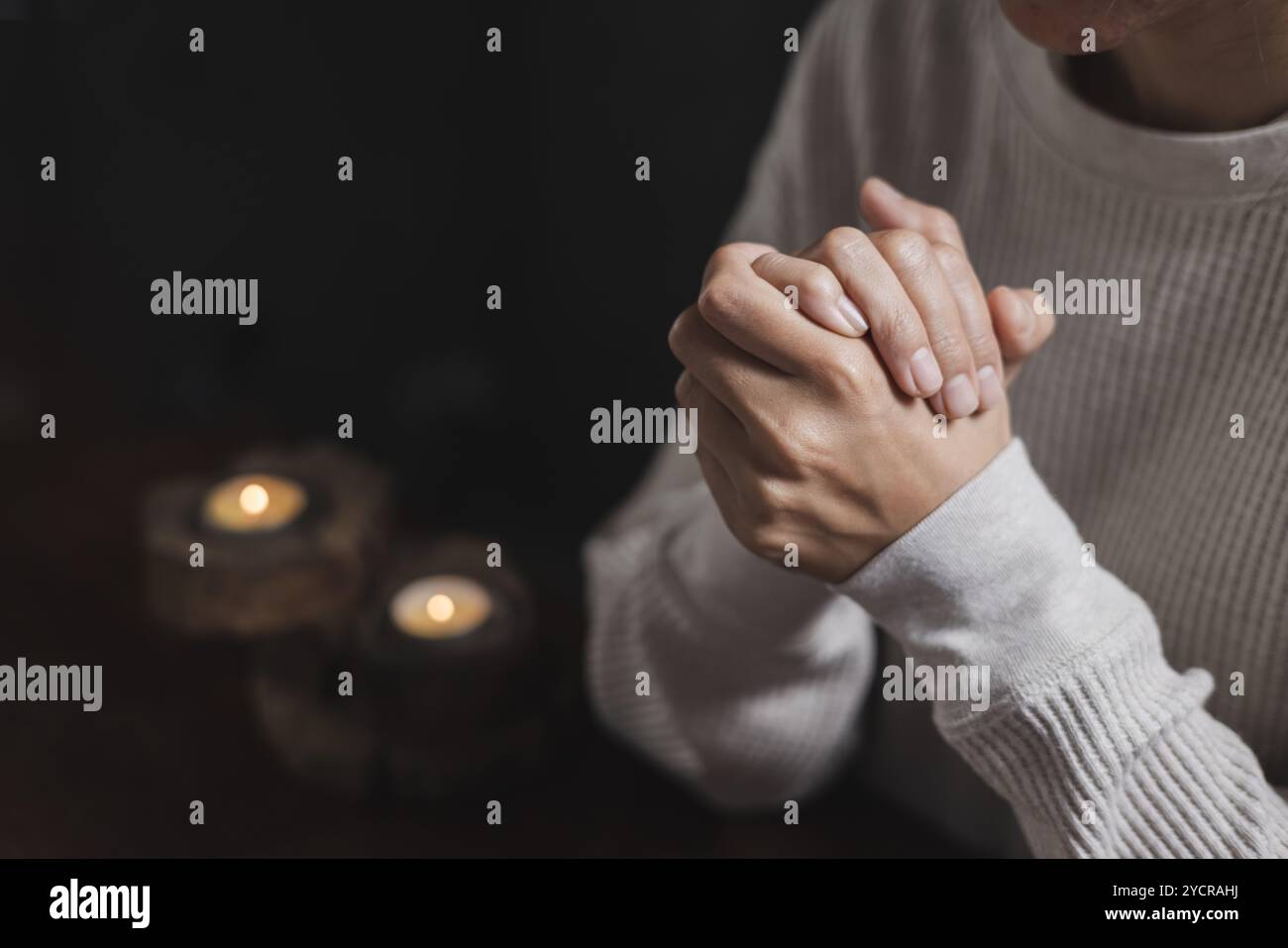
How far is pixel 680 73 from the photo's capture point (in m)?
0.96

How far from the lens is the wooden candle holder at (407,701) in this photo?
69cm

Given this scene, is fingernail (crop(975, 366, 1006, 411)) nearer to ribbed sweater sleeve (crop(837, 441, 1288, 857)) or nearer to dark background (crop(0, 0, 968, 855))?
ribbed sweater sleeve (crop(837, 441, 1288, 857))

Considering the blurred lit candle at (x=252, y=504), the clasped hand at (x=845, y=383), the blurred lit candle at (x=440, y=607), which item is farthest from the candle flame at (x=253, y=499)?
the clasped hand at (x=845, y=383)

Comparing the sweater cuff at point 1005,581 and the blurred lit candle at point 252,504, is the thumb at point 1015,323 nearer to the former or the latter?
the sweater cuff at point 1005,581

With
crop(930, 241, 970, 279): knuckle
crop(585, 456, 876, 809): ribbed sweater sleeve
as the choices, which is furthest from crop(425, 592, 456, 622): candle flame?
crop(930, 241, 970, 279): knuckle

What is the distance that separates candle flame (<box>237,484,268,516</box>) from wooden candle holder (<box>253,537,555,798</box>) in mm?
84

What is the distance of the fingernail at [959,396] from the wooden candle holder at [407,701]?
307mm

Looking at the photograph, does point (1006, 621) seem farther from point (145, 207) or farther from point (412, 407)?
point (145, 207)

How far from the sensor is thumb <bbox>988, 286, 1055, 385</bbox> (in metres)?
0.54

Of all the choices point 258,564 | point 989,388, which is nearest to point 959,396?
point 989,388

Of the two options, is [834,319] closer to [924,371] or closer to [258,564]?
[924,371]

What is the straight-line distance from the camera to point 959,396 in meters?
0.51
